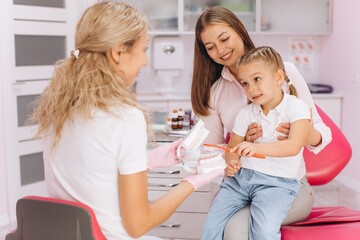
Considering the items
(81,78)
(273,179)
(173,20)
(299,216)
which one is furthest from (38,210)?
(173,20)

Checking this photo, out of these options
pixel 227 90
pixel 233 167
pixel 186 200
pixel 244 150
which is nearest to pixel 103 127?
pixel 244 150

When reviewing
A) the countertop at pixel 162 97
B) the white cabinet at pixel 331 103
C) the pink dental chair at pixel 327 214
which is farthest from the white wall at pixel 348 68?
the pink dental chair at pixel 327 214

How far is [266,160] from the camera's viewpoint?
1.72 meters

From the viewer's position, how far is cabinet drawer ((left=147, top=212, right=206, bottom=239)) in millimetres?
2479

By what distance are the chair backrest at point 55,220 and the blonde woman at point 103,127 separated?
0.08 meters

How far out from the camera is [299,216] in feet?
5.71

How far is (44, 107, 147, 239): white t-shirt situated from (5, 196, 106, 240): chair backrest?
2.6 inches

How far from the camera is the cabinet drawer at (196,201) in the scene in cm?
246

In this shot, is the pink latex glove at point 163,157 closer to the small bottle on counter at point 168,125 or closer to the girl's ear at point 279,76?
the girl's ear at point 279,76

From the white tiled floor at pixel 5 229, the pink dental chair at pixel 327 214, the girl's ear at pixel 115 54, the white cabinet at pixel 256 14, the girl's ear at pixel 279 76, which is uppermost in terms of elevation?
the white cabinet at pixel 256 14

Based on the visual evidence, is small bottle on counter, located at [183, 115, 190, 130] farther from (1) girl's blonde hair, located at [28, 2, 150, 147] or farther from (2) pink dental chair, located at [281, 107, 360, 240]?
(1) girl's blonde hair, located at [28, 2, 150, 147]

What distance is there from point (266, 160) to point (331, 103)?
298cm

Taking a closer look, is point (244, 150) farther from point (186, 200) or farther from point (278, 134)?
point (186, 200)

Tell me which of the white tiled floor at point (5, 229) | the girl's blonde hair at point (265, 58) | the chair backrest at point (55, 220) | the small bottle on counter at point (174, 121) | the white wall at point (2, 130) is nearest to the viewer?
the chair backrest at point (55, 220)
